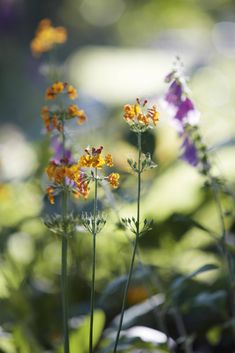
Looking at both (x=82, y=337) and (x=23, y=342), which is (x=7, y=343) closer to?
(x=23, y=342)

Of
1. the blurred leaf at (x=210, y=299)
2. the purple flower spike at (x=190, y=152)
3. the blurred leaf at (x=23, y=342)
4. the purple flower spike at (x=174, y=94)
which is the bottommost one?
the blurred leaf at (x=23, y=342)

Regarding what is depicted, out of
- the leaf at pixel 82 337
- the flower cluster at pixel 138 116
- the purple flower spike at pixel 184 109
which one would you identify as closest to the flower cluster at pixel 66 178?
the flower cluster at pixel 138 116

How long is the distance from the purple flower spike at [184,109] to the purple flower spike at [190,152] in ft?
0.49

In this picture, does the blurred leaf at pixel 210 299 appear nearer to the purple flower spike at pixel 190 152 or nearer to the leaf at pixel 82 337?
the leaf at pixel 82 337

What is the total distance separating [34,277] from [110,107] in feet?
6.04

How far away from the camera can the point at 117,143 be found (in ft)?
11.3

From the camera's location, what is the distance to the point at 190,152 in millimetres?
1715

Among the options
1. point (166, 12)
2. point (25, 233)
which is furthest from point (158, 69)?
point (166, 12)

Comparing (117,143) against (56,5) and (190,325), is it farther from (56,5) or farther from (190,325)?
(56,5)

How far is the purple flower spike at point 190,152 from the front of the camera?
1710mm

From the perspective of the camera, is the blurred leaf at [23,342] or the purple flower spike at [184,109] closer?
the purple flower spike at [184,109]

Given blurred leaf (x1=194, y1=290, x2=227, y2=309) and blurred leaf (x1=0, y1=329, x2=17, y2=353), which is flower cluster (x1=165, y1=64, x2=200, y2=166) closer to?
blurred leaf (x1=194, y1=290, x2=227, y2=309)

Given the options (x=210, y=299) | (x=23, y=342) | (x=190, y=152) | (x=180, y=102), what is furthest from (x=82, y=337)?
(x=180, y=102)

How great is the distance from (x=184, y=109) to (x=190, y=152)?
0.56 feet
